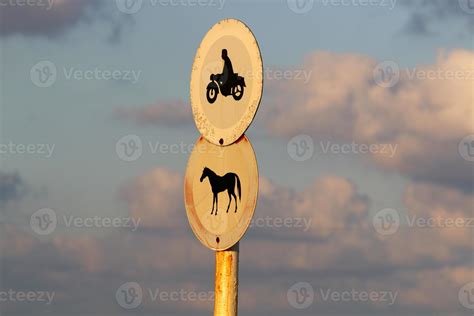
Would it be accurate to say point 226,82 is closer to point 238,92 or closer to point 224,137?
point 238,92

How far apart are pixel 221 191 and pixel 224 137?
0.49m

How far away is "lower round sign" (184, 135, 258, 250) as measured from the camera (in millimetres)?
9562

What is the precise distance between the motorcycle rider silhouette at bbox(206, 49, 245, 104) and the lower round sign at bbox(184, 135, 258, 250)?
0.41m

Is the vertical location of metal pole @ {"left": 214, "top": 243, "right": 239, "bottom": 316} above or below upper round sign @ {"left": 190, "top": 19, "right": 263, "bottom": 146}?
below

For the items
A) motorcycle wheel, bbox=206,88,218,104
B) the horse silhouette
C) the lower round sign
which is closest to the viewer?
the lower round sign

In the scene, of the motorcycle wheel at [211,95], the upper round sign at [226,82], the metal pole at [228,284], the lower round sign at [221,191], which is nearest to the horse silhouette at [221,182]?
the lower round sign at [221,191]

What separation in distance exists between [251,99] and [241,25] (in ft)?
2.46

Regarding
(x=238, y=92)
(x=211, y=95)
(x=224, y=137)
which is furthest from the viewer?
(x=211, y=95)

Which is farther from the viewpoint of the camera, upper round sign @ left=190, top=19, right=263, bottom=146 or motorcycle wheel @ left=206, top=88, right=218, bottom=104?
motorcycle wheel @ left=206, top=88, right=218, bottom=104

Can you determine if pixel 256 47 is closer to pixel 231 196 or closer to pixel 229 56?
pixel 229 56

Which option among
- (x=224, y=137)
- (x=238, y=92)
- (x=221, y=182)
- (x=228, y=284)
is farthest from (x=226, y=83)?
(x=228, y=284)

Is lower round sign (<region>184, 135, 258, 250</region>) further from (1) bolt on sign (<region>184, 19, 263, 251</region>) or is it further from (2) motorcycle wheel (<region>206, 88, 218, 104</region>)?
(2) motorcycle wheel (<region>206, 88, 218, 104</region>)

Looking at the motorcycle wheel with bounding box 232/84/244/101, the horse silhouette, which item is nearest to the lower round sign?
the horse silhouette

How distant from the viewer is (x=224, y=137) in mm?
9883
